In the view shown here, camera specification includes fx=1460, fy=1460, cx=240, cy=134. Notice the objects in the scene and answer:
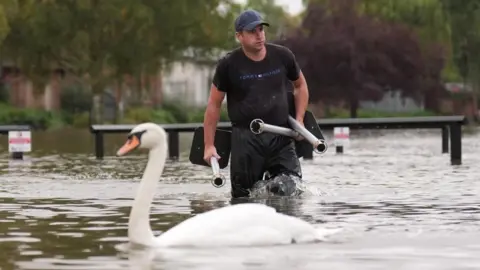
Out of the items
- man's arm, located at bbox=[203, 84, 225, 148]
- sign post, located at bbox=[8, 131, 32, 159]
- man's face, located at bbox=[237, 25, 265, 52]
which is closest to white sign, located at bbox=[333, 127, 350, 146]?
sign post, located at bbox=[8, 131, 32, 159]

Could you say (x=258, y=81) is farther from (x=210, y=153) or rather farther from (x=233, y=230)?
(x=233, y=230)

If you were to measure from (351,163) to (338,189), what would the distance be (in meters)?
9.81

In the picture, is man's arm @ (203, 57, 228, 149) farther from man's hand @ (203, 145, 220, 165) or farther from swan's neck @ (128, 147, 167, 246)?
swan's neck @ (128, 147, 167, 246)

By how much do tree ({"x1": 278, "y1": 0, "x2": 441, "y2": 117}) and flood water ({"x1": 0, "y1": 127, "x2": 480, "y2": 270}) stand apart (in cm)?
5737

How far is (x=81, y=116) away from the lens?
80.7 metres

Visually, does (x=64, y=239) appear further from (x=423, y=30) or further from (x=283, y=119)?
(x=423, y=30)

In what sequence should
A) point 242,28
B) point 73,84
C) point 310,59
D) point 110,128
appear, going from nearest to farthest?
1. point 242,28
2. point 110,128
3. point 310,59
4. point 73,84

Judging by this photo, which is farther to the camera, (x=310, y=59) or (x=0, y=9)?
(x=310, y=59)

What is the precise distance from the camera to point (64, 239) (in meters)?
12.4

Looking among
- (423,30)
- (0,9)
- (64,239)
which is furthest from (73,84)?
(64,239)

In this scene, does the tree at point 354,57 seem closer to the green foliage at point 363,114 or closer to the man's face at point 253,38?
the green foliage at point 363,114

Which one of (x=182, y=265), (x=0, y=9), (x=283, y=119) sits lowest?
(x=182, y=265)

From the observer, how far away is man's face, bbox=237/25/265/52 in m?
15.2

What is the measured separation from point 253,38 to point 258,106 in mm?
816
